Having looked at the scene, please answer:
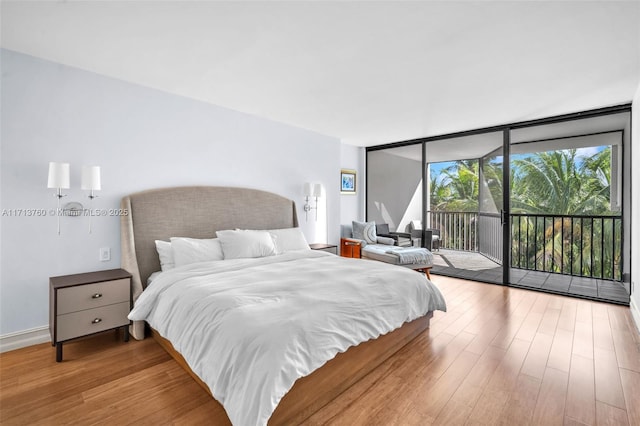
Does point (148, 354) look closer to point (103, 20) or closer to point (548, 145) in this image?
point (103, 20)

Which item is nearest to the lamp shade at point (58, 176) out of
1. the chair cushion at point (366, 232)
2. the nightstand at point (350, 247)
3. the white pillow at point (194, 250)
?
the white pillow at point (194, 250)

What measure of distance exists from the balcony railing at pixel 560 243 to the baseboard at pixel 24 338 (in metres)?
5.75

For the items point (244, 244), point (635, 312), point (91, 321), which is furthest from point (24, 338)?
point (635, 312)

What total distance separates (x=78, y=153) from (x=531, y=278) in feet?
20.3

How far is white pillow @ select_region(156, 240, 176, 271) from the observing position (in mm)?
3031

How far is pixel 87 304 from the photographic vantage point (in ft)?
8.30

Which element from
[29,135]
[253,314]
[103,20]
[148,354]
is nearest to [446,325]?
[253,314]

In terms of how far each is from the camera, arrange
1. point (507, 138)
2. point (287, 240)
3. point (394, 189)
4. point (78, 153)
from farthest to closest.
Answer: point (394, 189)
point (507, 138)
point (287, 240)
point (78, 153)

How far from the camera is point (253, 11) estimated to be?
1970mm

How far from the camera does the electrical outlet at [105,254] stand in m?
2.99

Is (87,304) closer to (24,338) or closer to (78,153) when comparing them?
(24,338)

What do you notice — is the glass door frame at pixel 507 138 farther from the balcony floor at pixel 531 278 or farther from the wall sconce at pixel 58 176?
the wall sconce at pixel 58 176

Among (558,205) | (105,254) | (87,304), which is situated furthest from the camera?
(558,205)

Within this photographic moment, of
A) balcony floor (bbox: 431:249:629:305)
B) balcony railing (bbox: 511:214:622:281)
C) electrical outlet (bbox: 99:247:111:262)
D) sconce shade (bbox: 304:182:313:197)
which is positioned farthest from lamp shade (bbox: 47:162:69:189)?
balcony railing (bbox: 511:214:622:281)
